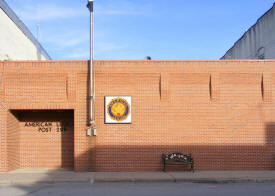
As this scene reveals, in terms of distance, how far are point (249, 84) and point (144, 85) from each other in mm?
4922

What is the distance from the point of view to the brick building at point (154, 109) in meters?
16.3

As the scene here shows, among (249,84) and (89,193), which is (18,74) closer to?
(89,193)

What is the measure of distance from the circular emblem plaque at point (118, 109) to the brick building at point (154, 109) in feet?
0.97

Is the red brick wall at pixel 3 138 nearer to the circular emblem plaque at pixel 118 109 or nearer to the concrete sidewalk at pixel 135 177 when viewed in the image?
the concrete sidewalk at pixel 135 177

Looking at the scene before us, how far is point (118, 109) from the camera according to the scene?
1650 centimetres

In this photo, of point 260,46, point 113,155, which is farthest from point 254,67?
point 260,46

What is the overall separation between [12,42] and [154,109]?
10.9m

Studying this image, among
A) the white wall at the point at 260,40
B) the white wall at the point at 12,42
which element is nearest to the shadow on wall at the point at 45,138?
the white wall at the point at 12,42

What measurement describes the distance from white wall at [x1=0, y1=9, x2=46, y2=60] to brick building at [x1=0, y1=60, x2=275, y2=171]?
15.7 feet

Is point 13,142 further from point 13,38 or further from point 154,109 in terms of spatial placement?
point 13,38

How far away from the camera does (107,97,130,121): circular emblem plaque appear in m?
16.4

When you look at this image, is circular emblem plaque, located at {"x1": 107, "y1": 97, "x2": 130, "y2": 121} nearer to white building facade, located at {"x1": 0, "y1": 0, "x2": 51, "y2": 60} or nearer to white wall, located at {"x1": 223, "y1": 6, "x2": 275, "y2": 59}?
white building facade, located at {"x1": 0, "y1": 0, "x2": 51, "y2": 60}

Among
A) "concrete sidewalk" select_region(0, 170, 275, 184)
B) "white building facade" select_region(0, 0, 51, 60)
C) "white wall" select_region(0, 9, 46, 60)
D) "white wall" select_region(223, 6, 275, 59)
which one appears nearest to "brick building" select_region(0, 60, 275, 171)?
"concrete sidewalk" select_region(0, 170, 275, 184)

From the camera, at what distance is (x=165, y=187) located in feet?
40.9
